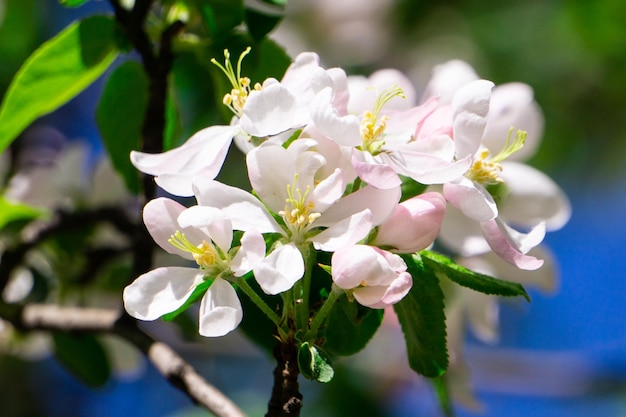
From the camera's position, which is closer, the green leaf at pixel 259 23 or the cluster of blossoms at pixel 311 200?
the cluster of blossoms at pixel 311 200

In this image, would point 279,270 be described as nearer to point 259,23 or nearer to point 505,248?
point 505,248

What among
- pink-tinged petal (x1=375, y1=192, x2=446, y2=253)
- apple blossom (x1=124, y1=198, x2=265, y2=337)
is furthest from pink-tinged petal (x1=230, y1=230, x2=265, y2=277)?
pink-tinged petal (x1=375, y1=192, x2=446, y2=253)

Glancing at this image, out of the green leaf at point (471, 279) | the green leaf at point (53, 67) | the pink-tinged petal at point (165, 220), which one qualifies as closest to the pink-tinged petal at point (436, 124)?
the green leaf at point (471, 279)

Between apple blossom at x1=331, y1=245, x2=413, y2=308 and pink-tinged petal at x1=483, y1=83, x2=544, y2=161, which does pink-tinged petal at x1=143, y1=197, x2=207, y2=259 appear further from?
pink-tinged petal at x1=483, y1=83, x2=544, y2=161

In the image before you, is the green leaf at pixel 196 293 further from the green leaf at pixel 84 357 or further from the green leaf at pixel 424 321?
the green leaf at pixel 84 357

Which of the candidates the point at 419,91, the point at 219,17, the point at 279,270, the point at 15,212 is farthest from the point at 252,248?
the point at 419,91
